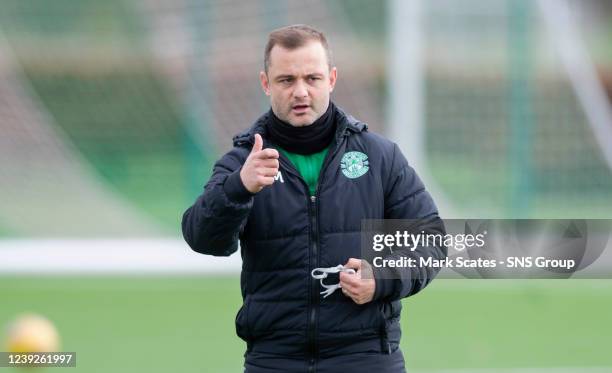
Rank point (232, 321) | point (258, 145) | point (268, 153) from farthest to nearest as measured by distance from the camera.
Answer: point (232, 321) < point (258, 145) < point (268, 153)

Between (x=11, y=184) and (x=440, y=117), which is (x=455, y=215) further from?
(x=11, y=184)

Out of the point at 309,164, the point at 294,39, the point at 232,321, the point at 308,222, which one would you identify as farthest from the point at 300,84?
the point at 232,321

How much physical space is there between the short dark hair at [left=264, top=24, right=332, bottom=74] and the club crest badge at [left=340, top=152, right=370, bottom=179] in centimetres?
27

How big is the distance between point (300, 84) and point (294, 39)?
0.45 feet

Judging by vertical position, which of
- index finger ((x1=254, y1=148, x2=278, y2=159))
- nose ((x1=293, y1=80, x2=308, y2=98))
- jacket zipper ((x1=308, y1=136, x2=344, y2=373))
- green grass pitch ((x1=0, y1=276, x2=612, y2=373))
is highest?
green grass pitch ((x1=0, y1=276, x2=612, y2=373))

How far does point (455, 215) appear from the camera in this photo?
449 inches

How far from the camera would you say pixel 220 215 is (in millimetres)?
3389

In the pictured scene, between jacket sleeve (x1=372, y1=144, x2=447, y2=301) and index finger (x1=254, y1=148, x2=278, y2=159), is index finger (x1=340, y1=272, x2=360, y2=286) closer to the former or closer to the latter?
jacket sleeve (x1=372, y1=144, x2=447, y2=301)

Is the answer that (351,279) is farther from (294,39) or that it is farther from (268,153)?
(294,39)

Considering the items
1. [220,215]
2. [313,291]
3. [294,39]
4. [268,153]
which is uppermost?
[294,39]

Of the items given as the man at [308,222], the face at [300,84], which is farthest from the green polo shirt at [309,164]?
the face at [300,84]

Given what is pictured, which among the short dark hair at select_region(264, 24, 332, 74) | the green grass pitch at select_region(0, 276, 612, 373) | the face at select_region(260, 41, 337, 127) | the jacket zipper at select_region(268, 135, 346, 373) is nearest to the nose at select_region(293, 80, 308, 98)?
the face at select_region(260, 41, 337, 127)

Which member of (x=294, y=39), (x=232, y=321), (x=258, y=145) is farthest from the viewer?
(x=232, y=321)

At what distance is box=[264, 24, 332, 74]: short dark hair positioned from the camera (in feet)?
11.6
